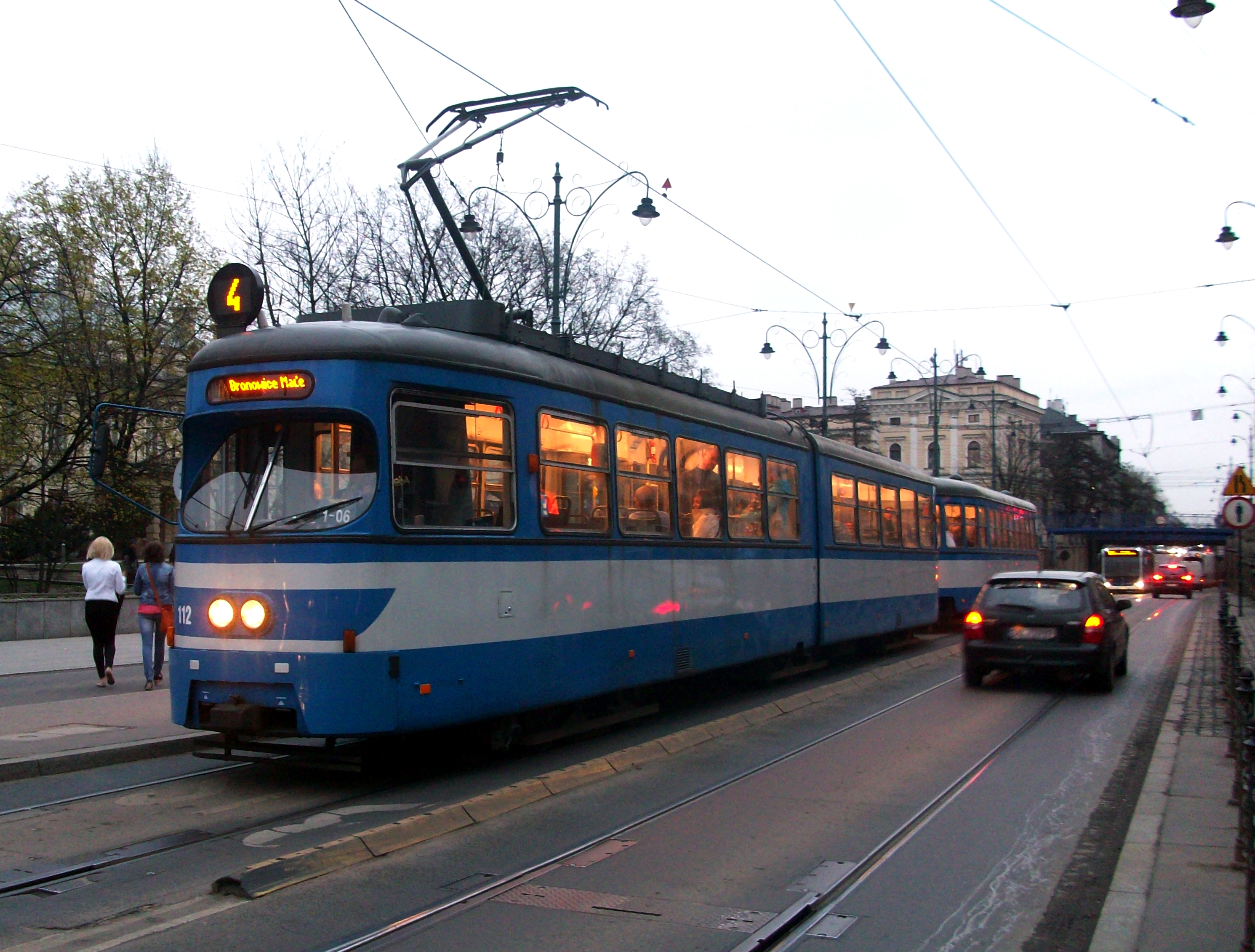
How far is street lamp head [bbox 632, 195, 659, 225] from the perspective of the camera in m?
18.7

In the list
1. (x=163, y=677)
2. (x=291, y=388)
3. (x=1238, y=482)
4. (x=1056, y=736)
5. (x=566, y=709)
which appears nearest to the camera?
(x=291, y=388)

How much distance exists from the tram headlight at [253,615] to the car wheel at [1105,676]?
10370 millimetres

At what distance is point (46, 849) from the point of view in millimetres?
6637

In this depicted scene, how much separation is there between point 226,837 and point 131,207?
2870cm

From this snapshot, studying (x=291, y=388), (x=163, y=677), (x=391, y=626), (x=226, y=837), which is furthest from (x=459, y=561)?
(x=163, y=677)

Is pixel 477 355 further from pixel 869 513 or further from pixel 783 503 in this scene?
pixel 869 513

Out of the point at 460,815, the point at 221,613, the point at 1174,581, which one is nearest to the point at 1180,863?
the point at 460,815

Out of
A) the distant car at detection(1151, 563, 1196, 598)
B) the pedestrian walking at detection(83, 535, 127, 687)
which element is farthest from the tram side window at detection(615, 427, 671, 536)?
the distant car at detection(1151, 563, 1196, 598)

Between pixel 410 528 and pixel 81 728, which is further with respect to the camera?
pixel 81 728

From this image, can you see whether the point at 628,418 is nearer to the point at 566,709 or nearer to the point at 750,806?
the point at 566,709

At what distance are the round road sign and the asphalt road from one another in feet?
27.6

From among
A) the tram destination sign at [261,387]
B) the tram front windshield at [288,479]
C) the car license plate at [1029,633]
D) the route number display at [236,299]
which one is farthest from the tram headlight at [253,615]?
the car license plate at [1029,633]

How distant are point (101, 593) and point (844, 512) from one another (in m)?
9.97

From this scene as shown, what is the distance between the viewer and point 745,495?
44.1 ft
